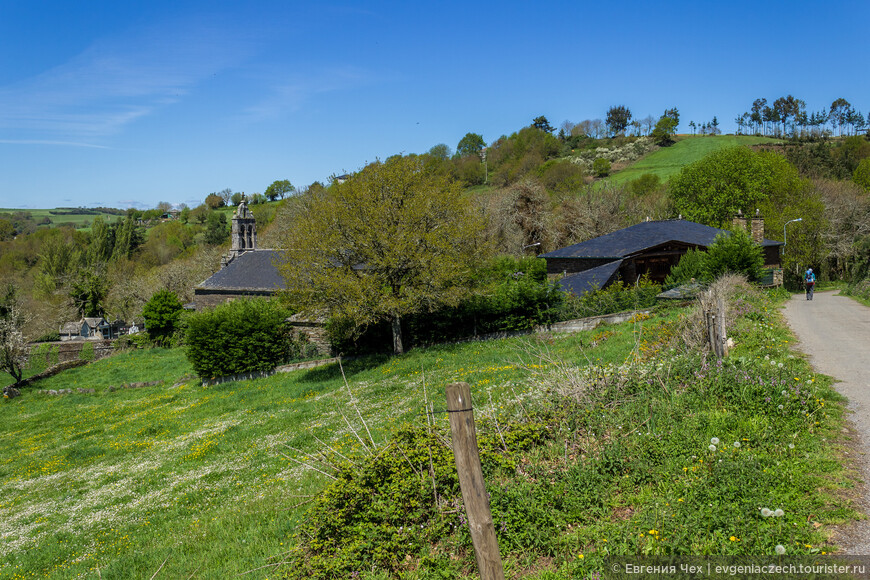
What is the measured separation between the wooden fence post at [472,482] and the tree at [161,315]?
45545mm

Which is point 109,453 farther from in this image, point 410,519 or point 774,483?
point 774,483

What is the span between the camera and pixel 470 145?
5600 inches

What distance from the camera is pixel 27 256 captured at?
287ft

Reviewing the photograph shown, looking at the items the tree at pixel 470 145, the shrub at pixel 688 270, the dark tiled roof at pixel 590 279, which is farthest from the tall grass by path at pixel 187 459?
the tree at pixel 470 145

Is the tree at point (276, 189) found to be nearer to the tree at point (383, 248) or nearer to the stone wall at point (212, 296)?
the stone wall at point (212, 296)

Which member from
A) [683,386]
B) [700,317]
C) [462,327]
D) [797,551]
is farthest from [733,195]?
[797,551]

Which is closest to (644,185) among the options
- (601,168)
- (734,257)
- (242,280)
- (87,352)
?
(601,168)

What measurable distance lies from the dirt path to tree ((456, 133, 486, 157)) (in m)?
122

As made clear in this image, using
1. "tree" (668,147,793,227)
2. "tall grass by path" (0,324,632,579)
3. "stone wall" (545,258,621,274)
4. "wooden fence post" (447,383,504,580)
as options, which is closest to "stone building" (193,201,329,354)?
"tall grass by path" (0,324,632,579)

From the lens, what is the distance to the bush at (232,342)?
26.6 metres

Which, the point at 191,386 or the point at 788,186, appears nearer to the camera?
the point at 191,386

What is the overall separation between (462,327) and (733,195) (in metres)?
47.1

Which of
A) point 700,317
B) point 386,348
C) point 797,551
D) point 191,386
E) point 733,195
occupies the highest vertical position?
point 733,195

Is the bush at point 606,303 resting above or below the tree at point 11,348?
above
